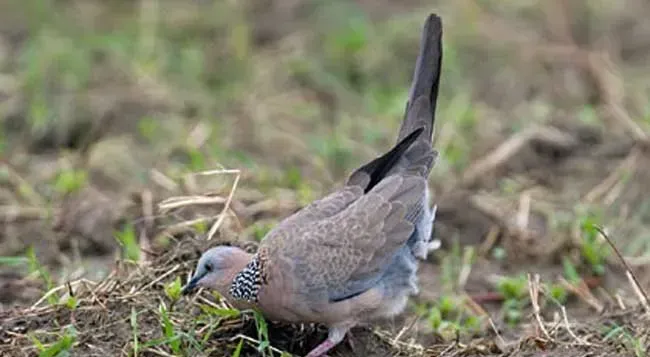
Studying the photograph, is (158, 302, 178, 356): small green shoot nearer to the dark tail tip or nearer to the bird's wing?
the bird's wing

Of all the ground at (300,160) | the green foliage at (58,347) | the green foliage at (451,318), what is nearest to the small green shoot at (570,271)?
the ground at (300,160)

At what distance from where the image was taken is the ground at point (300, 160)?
4.76m

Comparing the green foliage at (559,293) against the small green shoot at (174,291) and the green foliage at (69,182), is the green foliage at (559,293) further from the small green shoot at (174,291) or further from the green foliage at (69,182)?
the green foliage at (69,182)

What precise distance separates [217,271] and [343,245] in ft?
1.20

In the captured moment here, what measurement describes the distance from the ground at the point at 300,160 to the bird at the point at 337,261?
0.13 meters

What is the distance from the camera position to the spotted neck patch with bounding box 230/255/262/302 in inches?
175

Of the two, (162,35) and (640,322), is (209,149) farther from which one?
(640,322)

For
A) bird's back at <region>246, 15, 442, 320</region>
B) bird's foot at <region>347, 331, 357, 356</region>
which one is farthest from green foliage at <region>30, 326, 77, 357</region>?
bird's foot at <region>347, 331, 357, 356</region>

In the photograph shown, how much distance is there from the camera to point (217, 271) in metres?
4.52

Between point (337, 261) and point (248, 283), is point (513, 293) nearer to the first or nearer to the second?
point (337, 261)

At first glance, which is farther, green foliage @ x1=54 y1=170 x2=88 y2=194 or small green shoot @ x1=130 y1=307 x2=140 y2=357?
green foliage @ x1=54 y1=170 x2=88 y2=194

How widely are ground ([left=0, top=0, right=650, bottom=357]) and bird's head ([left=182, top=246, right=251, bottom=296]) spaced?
11 centimetres

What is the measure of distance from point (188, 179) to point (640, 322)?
2272mm

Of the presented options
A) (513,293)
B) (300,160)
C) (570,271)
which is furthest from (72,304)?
(300,160)
